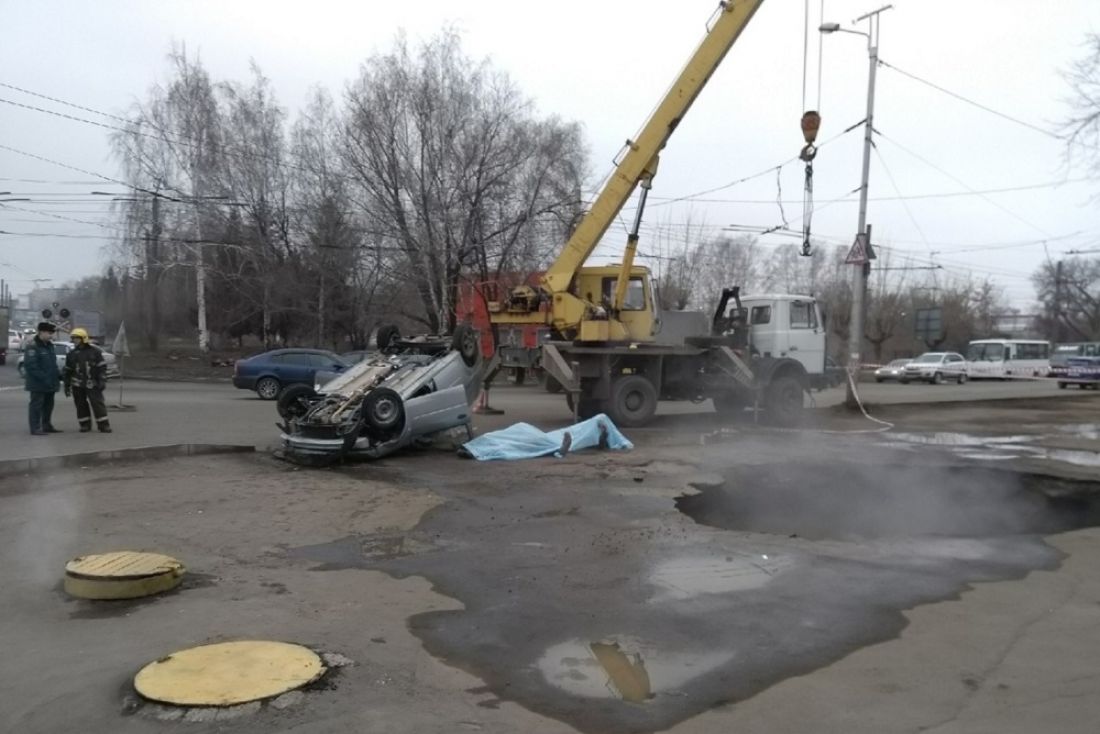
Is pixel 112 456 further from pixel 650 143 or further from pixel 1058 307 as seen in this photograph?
pixel 1058 307

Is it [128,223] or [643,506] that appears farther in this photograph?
[128,223]

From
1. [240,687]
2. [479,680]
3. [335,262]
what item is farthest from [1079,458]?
[335,262]

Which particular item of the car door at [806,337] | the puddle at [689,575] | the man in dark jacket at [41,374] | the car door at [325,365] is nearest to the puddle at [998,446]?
the puddle at [689,575]

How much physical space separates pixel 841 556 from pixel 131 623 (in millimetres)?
5409

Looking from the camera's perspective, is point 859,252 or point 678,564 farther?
point 859,252

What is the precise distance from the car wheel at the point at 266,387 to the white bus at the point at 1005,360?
37069 mm

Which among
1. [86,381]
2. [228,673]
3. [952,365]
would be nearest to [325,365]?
[86,381]

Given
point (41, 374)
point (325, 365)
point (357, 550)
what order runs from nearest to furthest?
point (357, 550), point (41, 374), point (325, 365)

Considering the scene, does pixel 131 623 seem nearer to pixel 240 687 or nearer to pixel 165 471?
pixel 240 687

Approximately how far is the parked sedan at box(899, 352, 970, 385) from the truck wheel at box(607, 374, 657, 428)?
102 feet

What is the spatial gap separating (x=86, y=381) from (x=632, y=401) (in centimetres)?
995

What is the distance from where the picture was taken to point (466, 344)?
1316 cm

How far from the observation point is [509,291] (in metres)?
17.3

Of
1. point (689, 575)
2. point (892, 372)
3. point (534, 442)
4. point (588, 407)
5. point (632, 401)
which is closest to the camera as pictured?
point (689, 575)
